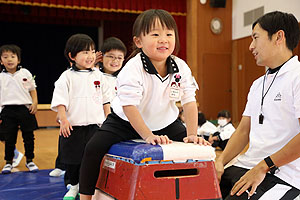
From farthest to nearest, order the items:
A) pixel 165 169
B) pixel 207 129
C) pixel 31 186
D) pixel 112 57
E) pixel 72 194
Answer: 1. pixel 207 129
2. pixel 112 57
3. pixel 31 186
4. pixel 72 194
5. pixel 165 169

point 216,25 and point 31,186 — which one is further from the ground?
point 216,25

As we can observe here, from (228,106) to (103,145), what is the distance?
8.00 meters

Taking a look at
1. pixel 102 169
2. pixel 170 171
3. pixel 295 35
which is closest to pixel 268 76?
pixel 295 35

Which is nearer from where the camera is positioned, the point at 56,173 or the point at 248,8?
the point at 56,173

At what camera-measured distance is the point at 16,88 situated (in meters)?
3.37

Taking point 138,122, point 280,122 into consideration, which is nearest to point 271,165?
point 280,122

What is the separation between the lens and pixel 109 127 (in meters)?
1.64

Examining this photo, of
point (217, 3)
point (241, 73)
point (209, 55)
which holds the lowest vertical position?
point (241, 73)

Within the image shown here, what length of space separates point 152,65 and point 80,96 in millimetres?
1052

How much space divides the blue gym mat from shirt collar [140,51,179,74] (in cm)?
127

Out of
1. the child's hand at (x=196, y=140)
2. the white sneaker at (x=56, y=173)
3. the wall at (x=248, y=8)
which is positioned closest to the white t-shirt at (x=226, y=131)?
the white sneaker at (x=56, y=173)

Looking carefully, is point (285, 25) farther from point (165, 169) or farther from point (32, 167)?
point (32, 167)

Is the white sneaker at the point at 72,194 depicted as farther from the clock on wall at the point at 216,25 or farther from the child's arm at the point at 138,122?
the clock on wall at the point at 216,25

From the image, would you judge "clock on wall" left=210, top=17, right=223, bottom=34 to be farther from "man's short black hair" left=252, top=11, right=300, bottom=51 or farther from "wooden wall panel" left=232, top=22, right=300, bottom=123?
"man's short black hair" left=252, top=11, right=300, bottom=51
